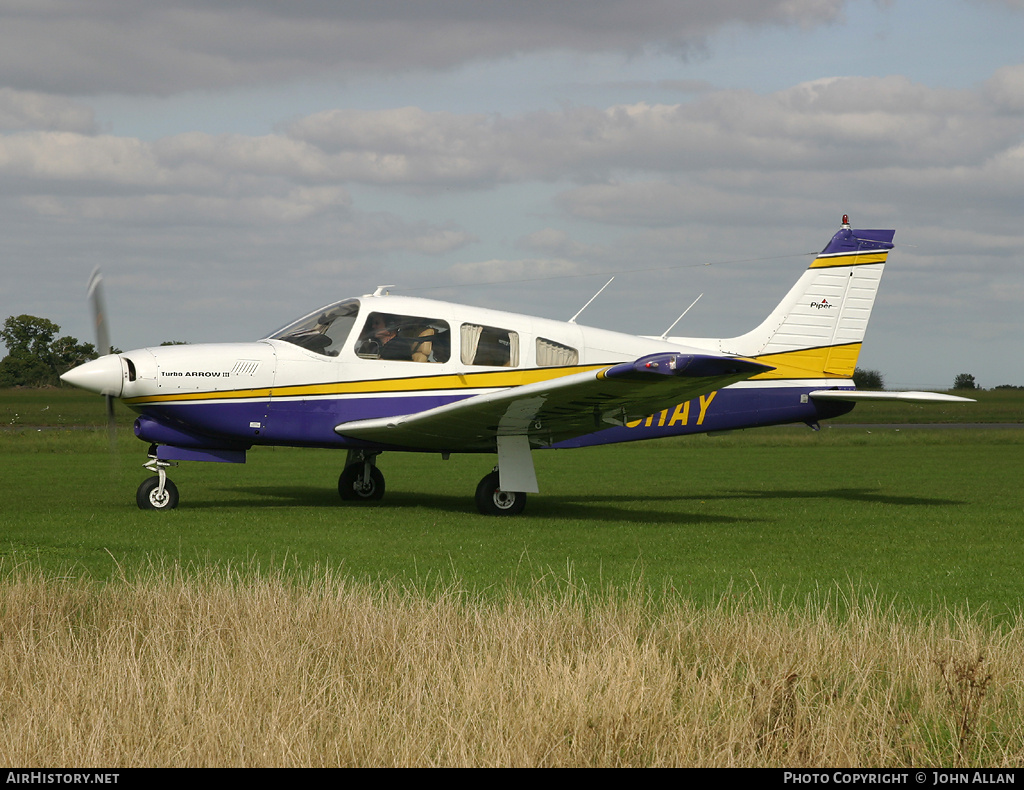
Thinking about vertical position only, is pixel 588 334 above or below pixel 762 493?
above

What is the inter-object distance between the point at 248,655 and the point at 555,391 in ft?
21.7

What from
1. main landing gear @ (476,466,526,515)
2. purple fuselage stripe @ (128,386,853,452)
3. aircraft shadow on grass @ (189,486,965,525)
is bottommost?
aircraft shadow on grass @ (189,486,965,525)

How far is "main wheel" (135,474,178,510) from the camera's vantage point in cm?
1245

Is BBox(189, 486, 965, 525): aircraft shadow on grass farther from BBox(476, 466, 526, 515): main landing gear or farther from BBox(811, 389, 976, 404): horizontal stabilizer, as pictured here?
BBox(811, 389, 976, 404): horizontal stabilizer

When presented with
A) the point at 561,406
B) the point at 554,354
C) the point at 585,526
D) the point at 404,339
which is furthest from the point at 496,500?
the point at 404,339

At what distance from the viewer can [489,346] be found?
13219 millimetres

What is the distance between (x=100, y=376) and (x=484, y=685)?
340 inches

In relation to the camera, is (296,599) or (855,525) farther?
(855,525)

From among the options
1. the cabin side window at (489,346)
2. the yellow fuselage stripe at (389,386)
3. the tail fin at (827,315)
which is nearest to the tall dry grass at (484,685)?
the yellow fuselage stripe at (389,386)

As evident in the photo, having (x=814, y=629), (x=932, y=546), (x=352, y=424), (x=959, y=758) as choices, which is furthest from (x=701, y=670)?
(x=352, y=424)

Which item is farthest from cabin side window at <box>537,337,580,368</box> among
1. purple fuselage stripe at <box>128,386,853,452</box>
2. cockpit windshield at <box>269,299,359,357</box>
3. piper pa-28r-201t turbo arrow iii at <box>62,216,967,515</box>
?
cockpit windshield at <box>269,299,359,357</box>

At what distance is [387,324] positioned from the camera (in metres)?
12.9

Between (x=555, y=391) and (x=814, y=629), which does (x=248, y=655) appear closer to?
(x=814, y=629)

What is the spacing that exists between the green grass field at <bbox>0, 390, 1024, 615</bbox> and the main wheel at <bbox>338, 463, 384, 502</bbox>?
24 centimetres
